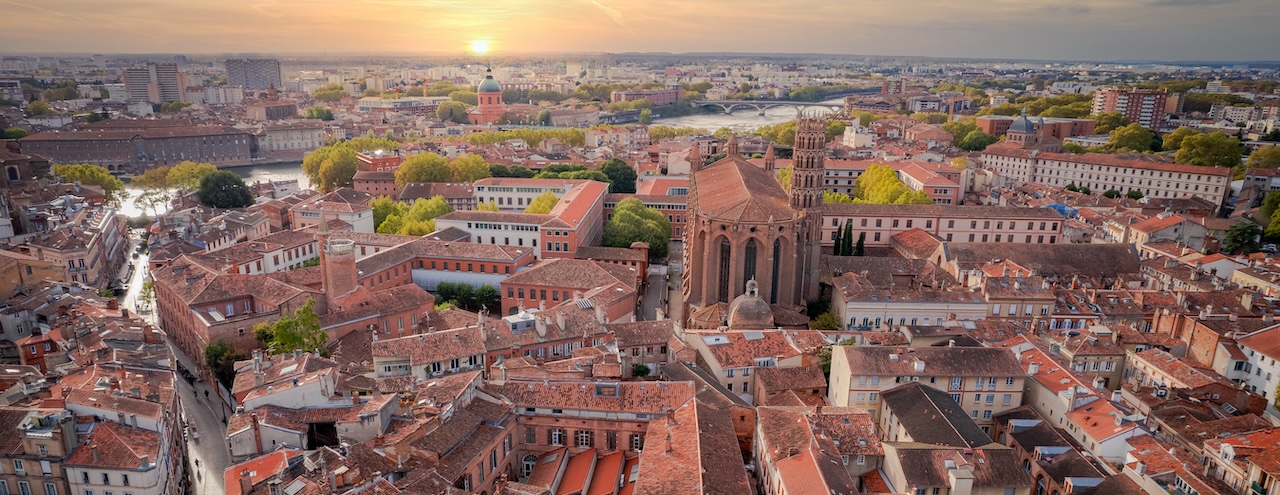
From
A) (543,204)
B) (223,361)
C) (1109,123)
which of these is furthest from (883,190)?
(1109,123)

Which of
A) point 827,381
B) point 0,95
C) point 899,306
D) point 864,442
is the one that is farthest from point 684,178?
point 0,95

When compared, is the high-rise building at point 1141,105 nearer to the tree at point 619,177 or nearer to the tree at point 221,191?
the tree at point 619,177

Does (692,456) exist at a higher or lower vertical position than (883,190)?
lower

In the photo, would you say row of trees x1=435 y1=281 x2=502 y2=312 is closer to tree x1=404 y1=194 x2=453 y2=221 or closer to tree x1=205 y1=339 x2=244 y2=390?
tree x1=205 y1=339 x2=244 y2=390

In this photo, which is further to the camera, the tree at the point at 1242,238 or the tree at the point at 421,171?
the tree at the point at 421,171

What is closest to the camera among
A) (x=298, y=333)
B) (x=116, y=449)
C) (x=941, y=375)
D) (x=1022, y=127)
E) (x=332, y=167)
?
(x=116, y=449)

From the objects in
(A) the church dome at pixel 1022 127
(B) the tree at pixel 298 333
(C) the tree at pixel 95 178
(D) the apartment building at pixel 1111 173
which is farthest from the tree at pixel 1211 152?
(C) the tree at pixel 95 178

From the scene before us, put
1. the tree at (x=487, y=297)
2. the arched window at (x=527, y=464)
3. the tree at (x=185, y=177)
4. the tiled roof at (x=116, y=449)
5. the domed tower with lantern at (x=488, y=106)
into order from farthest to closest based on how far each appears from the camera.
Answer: the domed tower with lantern at (x=488, y=106) → the tree at (x=185, y=177) → the tree at (x=487, y=297) → the arched window at (x=527, y=464) → the tiled roof at (x=116, y=449)

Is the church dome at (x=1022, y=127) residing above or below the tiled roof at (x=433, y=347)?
above

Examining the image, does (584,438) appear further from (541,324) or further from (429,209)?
(429,209)
